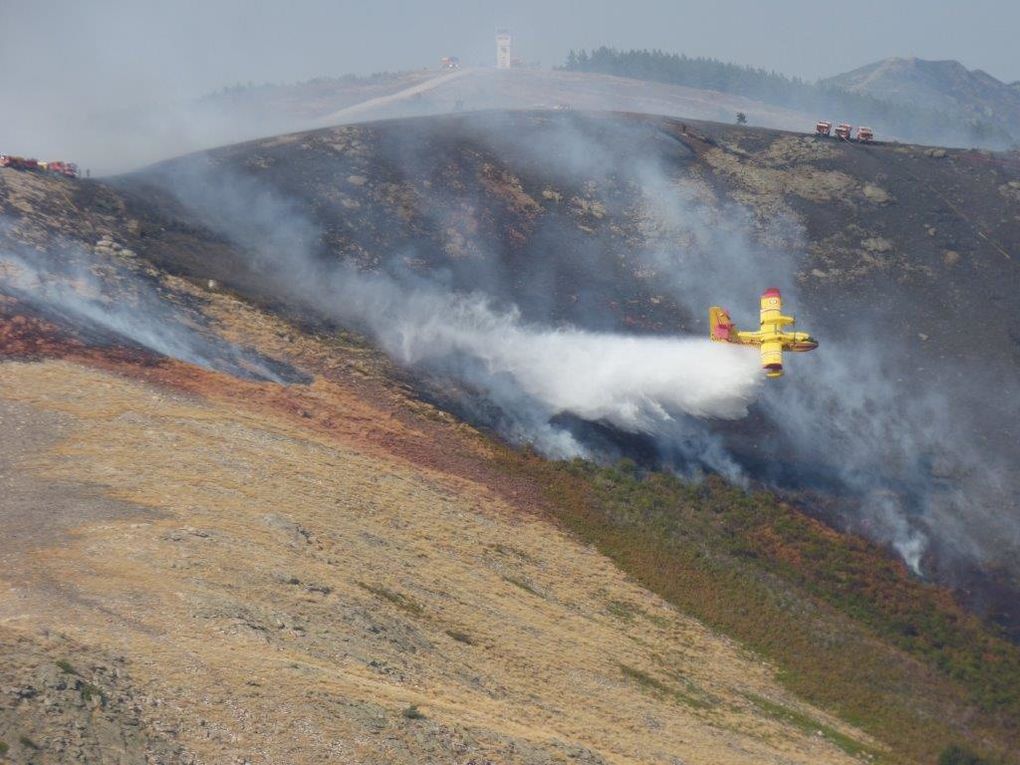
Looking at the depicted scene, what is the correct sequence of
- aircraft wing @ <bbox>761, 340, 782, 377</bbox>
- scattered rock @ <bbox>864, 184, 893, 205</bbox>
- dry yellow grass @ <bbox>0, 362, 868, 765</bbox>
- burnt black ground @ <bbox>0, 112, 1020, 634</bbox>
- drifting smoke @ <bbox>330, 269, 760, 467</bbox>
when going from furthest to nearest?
1. scattered rock @ <bbox>864, 184, 893, 205</bbox>
2. burnt black ground @ <bbox>0, 112, 1020, 634</bbox>
3. drifting smoke @ <bbox>330, 269, 760, 467</bbox>
4. aircraft wing @ <bbox>761, 340, 782, 377</bbox>
5. dry yellow grass @ <bbox>0, 362, 868, 765</bbox>

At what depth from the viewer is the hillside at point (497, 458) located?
2589 cm

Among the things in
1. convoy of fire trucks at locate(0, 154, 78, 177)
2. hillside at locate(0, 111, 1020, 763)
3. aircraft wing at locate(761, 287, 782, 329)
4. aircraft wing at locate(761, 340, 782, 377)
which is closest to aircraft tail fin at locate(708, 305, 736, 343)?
aircraft wing at locate(761, 287, 782, 329)

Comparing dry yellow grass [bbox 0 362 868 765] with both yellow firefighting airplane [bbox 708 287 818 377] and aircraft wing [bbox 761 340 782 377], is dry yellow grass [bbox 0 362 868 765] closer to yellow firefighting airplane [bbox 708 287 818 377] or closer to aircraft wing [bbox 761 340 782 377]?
aircraft wing [bbox 761 340 782 377]

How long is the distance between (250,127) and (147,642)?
10398cm

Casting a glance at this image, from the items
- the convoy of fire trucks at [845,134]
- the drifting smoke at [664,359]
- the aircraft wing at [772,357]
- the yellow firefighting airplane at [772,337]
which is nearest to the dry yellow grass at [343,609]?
the drifting smoke at [664,359]

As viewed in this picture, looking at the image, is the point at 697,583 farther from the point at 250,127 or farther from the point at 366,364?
the point at 250,127

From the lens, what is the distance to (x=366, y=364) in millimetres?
50031

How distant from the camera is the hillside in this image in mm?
25891

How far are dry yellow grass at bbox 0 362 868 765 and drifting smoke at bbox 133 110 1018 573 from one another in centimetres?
1102

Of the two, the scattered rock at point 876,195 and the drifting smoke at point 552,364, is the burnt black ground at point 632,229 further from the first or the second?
the drifting smoke at point 552,364

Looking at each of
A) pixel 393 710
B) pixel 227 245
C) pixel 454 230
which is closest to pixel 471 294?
pixel 454 230

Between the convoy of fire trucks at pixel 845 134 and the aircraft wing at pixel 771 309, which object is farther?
the convoy of fire trucks at pixel 845 134

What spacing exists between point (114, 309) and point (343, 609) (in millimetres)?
24737

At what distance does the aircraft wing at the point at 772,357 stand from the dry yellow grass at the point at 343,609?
13306mm
